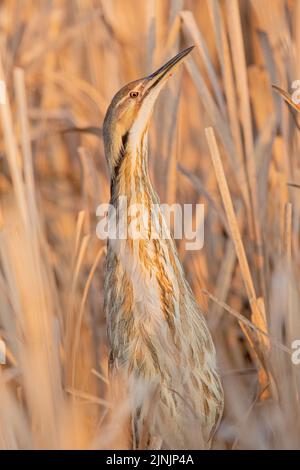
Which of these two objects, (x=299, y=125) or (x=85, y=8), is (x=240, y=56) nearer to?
(x=299, y=125)

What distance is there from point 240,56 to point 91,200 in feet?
1.98

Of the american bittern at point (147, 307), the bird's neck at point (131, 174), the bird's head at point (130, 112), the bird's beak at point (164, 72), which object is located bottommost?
the american bittern at point (147, 307)

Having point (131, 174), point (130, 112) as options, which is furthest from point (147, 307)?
point (130, 112)

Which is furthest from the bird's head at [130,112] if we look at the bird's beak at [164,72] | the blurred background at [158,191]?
the blurred background at [158,191]

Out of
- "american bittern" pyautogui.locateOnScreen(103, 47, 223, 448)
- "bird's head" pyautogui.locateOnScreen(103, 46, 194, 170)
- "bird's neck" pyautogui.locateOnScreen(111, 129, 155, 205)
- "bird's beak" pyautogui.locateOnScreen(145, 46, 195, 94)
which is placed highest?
"bird's beak" pyautogui.locateOnScreen(145, 46, 195, 94)

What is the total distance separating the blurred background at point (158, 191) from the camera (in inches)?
65.8

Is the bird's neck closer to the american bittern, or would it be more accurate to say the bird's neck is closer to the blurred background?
the american bittern

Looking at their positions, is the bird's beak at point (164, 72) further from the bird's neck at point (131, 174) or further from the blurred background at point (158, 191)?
the blurred background at point (158, 191)

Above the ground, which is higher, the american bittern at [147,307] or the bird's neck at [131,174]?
the bird's neck at [131,174]

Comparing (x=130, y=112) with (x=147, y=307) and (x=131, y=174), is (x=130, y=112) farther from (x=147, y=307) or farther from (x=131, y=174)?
(x=147, y=307)

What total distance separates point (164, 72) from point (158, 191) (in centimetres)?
49

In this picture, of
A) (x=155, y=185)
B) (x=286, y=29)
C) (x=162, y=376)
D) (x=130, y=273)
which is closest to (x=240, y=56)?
(x=286, y=29)

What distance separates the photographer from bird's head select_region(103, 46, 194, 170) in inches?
67.0

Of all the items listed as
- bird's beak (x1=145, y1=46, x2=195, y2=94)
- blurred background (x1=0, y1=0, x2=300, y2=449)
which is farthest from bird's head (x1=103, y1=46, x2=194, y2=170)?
blurred background (x1=0, y1=0, x2=300, y2=449)
